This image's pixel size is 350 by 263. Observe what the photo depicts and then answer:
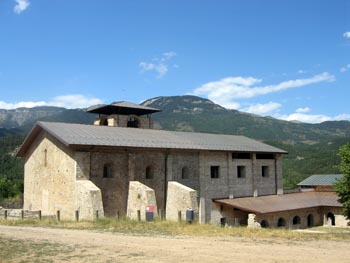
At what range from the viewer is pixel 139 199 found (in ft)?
89.0

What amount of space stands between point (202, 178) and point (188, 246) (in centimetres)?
1997

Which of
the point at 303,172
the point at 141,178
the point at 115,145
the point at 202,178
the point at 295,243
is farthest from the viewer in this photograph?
the point at 303,172

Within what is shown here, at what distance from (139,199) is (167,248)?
511 inches

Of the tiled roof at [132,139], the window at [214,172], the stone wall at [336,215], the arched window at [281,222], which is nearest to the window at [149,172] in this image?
the tiled roof at [132,139]

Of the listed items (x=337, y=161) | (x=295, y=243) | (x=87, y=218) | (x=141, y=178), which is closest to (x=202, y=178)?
(x=141, y=178)

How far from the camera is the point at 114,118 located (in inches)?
1506

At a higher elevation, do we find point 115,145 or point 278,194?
point 115,145

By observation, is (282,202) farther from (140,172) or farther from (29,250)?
(29,250)

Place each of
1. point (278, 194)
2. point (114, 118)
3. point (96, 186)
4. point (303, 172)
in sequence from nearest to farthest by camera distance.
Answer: point (96, 186) → point (114, 118) → point (278, 194) → point (303, 172)

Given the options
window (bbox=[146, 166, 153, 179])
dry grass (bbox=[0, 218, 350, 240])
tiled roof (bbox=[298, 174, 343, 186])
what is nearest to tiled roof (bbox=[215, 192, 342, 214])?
tiled roof (bbox=[298, 174, 343, 186])

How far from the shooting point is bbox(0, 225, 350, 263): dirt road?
1253cm

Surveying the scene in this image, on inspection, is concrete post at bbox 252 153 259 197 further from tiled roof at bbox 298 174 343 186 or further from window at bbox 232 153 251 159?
tiled roof at bbox 298 174 343 186

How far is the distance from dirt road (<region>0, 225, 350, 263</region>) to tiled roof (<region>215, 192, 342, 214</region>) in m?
18.0

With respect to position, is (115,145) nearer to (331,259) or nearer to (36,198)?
(36,198)
